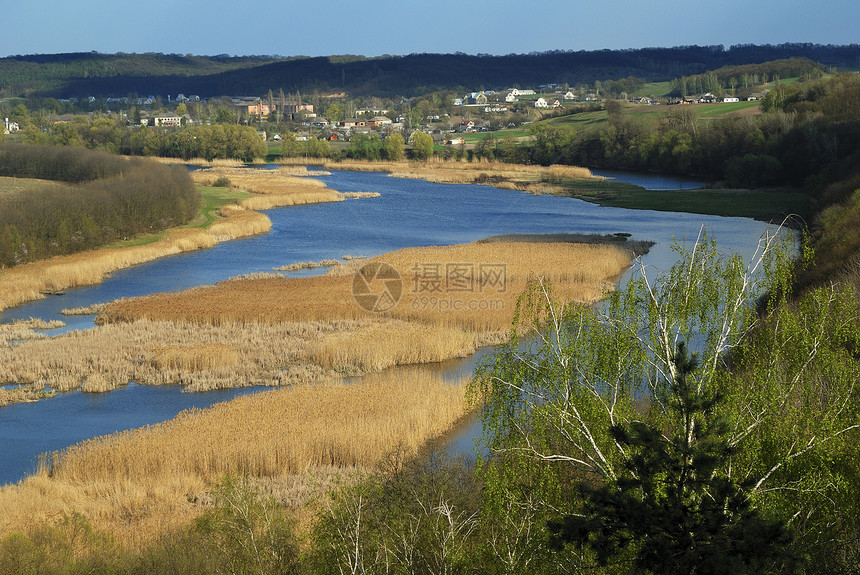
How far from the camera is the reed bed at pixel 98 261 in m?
40.9

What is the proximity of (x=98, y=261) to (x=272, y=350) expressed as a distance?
2217 cm

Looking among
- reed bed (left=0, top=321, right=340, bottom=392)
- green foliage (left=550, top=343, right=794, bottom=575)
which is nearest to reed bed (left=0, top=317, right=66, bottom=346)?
reed bed (left=0, top=321, right=340, bottom=392)

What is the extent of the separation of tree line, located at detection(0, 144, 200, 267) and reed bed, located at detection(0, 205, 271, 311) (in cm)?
110

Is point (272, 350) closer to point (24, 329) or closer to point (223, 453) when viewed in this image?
point (24, 329)

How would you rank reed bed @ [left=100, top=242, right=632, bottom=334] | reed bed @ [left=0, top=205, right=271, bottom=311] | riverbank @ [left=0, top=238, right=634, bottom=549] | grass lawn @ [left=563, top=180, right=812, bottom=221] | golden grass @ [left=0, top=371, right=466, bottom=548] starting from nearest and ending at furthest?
golden grass @ [left=0, top=371, right=466, bottom=548], riverbank @ [left=0, top=238, right=634, bottom=549], reed bed @ [left=100, top=242, right=632, bottom=334], reed bed @ [left=0, top=205, right=271, bottom=311], grass lawn @ [left=563, top=180, right=812, bottom=221]

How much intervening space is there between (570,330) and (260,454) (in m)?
8.31

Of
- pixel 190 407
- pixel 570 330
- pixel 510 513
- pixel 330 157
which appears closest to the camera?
pixel 510 513

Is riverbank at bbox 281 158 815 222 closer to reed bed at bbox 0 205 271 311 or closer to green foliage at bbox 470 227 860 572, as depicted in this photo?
reed bed at bbox 0 205 271 311

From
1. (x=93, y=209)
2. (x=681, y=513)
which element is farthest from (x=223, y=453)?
(x=93, y=209)

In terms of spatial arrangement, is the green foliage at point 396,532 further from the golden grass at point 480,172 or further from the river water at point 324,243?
the golden grass at point 480,172

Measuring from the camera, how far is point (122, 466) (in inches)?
744

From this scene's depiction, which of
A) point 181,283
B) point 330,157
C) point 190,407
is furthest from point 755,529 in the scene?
point 330,157

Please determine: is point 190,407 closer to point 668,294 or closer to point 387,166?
point 668,294

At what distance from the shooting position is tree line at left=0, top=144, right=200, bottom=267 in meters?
47.8
